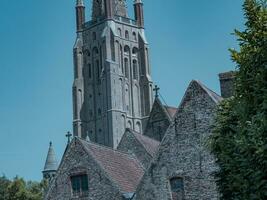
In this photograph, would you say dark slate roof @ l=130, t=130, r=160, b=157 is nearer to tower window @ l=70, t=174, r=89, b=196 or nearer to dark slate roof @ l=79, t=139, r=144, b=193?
dark slate roof @ l=79, t=139, r=144, b=193

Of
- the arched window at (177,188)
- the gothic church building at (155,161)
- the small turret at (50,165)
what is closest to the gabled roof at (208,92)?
the gothic church building at (155,161)

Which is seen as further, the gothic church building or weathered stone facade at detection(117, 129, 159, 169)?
weathered stone facade at detection(117, 129, 159, 169)

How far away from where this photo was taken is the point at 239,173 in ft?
57.7

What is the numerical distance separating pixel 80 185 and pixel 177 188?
17.2 feet

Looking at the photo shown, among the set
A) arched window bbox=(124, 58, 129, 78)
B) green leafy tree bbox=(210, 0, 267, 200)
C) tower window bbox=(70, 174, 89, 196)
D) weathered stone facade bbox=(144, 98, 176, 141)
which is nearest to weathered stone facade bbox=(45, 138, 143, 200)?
tower window bbox=(70, 174, 89, 196)

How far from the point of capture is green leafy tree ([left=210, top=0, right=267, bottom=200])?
16812 millimetres

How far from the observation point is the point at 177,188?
89.2 ft

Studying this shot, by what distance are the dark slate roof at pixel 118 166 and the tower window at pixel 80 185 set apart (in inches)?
43.9

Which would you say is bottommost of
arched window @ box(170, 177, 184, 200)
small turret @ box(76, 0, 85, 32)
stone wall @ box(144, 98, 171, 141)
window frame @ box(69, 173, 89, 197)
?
arched window @ box(170, 177, 184, 200)

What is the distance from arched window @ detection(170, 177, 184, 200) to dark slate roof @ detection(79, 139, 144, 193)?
2.60 meters

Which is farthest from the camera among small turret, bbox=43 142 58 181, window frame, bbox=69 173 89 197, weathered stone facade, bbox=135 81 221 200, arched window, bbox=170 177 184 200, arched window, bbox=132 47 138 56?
arched window, bbox=132 47 138 56

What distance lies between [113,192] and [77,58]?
99.1 meters

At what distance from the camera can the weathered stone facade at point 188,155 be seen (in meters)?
26.7

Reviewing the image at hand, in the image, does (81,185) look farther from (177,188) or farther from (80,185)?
(177,188)
